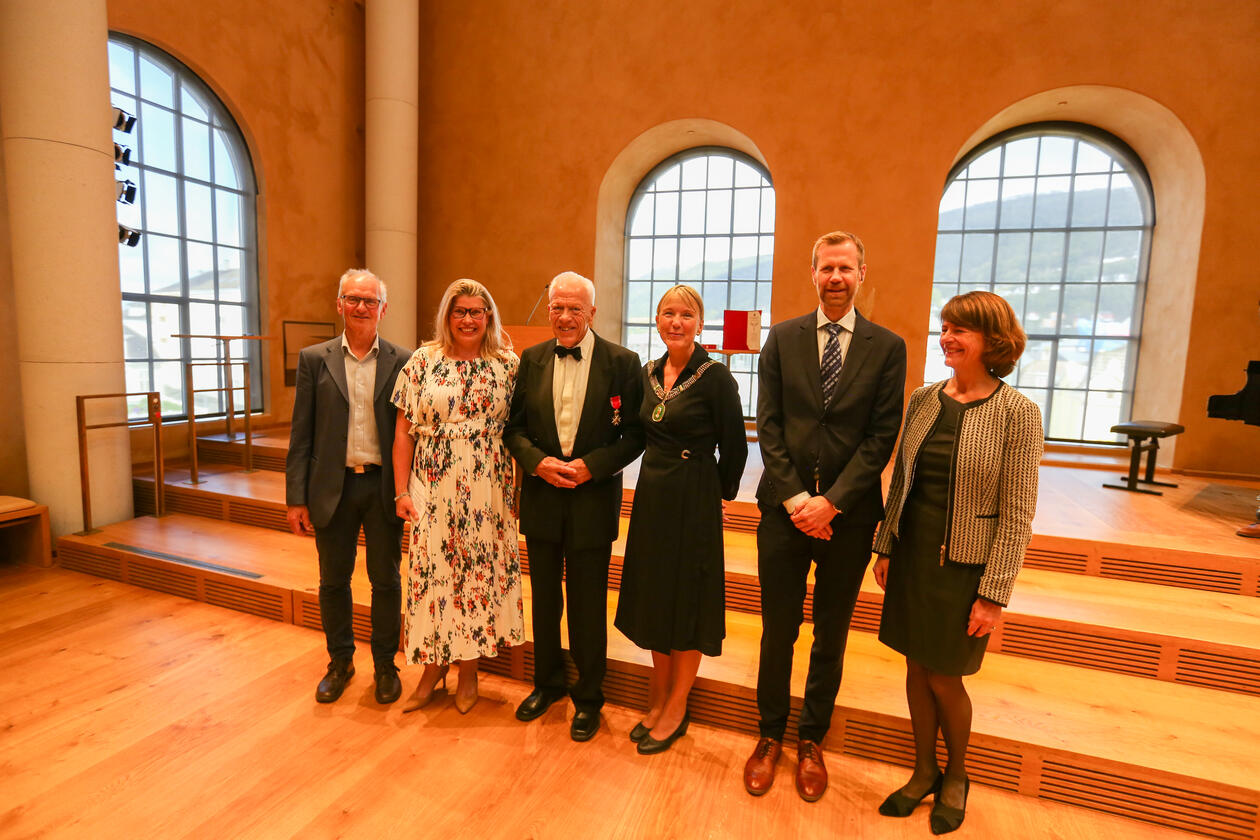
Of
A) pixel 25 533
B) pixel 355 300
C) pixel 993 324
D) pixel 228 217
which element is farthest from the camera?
pixel 228 217

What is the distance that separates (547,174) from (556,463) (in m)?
4.91

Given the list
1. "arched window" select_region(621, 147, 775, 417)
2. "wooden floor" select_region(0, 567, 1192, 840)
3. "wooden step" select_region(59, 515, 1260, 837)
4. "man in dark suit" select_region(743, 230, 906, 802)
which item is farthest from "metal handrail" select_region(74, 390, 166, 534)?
"arched window" select_region(621, 147, 775, 417)

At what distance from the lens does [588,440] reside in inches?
87.1

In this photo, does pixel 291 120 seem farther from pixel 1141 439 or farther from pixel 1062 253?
pixel 1141 439

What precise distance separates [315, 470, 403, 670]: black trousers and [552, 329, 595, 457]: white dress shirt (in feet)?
2.50

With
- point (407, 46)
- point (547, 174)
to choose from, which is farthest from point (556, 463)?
point (407, 46)

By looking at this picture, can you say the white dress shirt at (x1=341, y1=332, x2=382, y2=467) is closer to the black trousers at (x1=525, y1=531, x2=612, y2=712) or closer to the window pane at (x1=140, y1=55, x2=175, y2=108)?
the black trousers at (x1=525, y1=531, x2=612, y2=712)

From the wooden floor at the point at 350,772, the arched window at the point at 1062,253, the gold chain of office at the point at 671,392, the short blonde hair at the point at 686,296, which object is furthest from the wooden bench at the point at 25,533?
the arched window at the point at 1062,253

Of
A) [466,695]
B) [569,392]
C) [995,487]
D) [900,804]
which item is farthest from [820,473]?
[466,695]

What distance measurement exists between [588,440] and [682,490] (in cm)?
36

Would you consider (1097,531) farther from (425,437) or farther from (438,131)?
(438,131)

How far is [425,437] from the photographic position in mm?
2359

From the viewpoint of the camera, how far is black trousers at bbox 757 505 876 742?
199cm

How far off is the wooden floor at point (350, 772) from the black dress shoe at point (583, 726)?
3 centimetres
